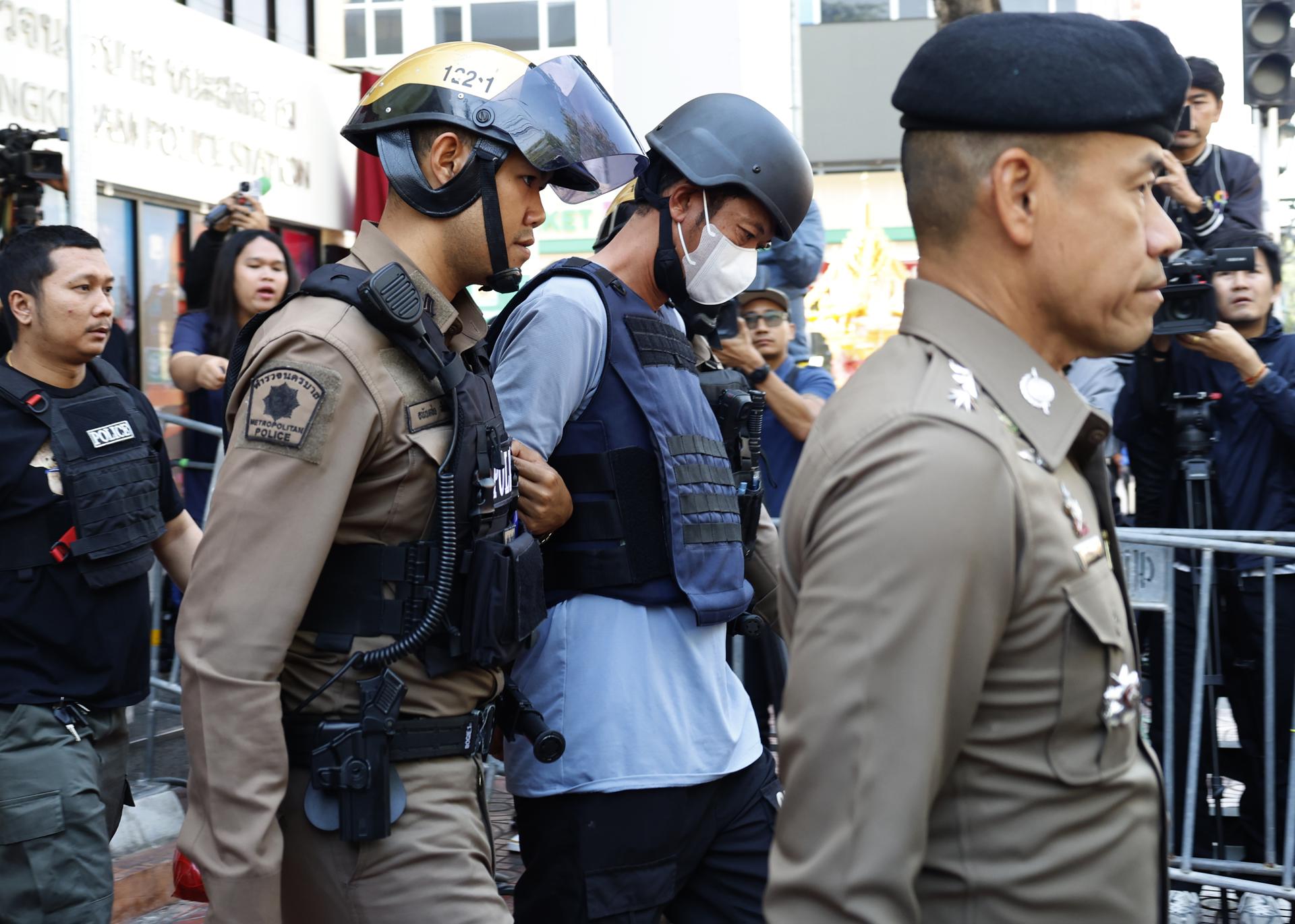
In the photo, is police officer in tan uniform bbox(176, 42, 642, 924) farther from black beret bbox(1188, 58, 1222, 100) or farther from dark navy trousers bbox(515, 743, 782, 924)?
black beret bbox(1188, 58, 1222, 100)

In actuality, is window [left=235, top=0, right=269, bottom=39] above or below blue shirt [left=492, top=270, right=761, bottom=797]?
above

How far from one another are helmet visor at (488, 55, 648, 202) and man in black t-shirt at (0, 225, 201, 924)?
1.55 m

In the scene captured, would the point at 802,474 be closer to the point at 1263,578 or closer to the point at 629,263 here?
the point at 629,263

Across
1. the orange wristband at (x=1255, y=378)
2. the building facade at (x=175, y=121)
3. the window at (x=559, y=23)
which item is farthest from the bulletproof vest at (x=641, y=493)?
the window at (x=559, y=23)

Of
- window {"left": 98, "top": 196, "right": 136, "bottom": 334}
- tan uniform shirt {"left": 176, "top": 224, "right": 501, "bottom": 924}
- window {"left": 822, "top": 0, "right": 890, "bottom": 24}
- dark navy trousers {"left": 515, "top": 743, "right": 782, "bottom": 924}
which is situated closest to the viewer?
tan uniform shirt {"left": 176, "top": 224, "right": 501, "bottom": 924}

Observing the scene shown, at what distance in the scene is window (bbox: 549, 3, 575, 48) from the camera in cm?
1703

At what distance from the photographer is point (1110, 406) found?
613 cm

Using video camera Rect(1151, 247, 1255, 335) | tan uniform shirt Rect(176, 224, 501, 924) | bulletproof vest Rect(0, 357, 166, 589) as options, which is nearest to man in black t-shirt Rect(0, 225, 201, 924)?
bulletproof vest Rect(0, 357, 166, 589)

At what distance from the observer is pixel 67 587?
3838 millimetres

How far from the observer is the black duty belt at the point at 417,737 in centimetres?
237

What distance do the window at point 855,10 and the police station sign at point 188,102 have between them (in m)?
20.8

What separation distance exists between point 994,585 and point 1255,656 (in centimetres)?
367

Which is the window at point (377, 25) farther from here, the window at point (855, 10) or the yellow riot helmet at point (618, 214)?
the yellow riot helmet at point (618, 214)

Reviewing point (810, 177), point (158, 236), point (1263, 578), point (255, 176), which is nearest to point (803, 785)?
point (810, 177)
